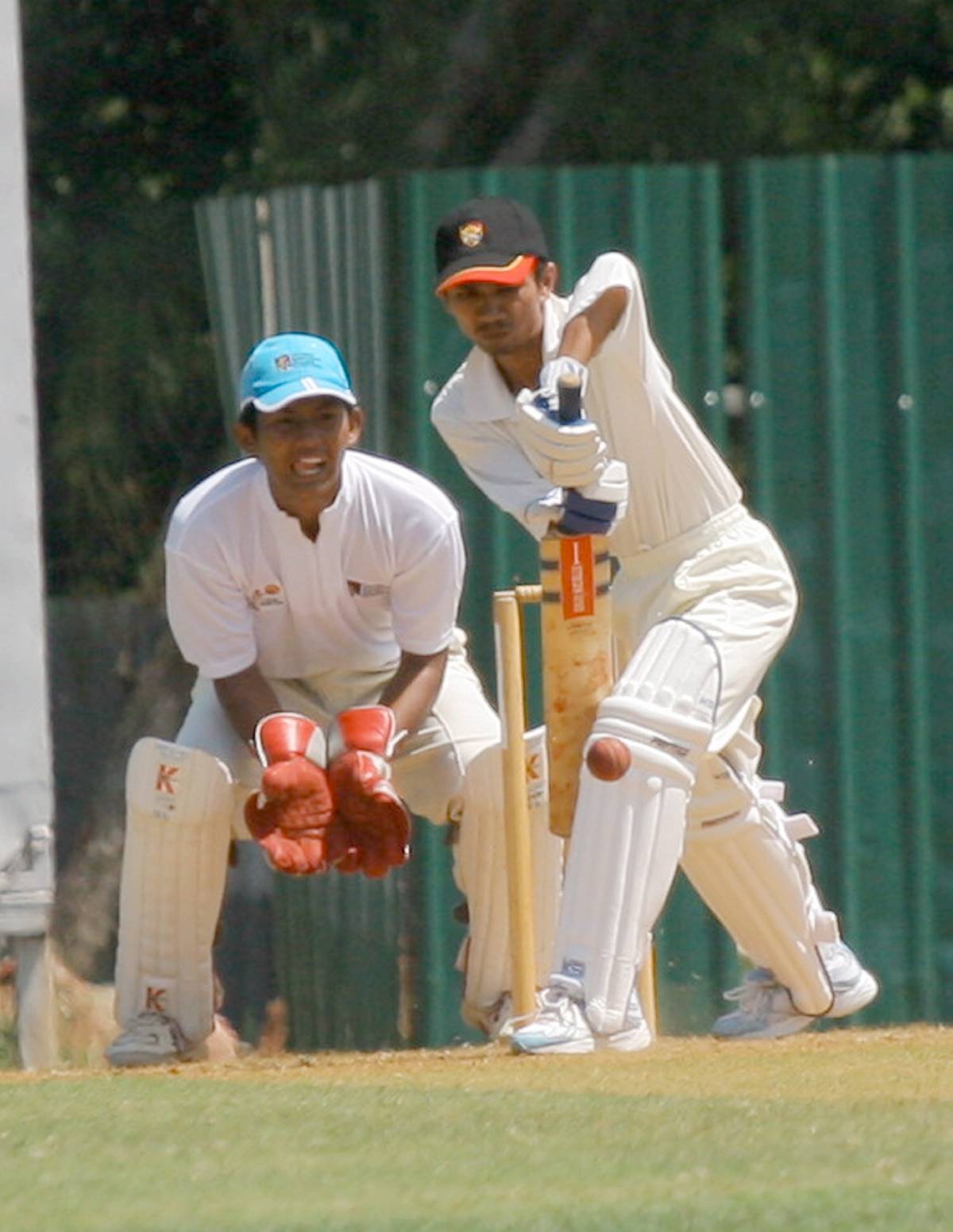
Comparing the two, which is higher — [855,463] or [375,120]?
[375,120]

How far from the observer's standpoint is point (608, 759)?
19.6 ft

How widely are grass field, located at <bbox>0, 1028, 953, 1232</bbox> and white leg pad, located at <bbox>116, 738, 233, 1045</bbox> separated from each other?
521mm

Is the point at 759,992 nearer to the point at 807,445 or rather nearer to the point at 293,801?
the point at 293,801

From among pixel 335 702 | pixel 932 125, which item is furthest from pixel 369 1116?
pixel 932 125

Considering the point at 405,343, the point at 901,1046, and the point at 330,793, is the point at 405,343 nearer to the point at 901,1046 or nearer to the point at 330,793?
the point at 330,793

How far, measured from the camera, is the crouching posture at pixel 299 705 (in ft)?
20.9

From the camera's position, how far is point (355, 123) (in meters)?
10.7

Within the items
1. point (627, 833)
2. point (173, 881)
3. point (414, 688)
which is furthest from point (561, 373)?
point (173, 881)

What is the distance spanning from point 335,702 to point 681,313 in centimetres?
183

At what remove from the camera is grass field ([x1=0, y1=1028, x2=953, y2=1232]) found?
4.23 m

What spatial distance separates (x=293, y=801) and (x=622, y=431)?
1.00 metres

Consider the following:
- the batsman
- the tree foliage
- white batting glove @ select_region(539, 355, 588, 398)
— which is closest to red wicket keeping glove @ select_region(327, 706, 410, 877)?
the batsman

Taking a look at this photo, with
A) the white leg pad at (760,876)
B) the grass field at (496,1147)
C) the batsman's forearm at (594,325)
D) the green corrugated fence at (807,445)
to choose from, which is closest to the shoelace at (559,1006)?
the grass field at (496,1147)

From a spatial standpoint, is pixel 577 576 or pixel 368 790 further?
pixel 368 790
